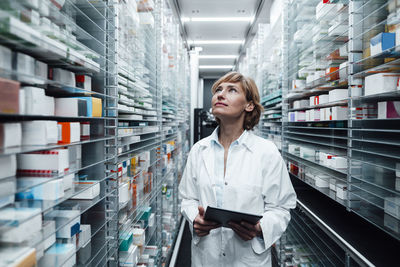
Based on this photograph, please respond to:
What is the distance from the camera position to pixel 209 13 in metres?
5.45

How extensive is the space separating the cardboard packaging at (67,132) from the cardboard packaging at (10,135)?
0.20 meters

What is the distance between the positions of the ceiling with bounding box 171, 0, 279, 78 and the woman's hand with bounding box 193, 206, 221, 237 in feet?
14.4

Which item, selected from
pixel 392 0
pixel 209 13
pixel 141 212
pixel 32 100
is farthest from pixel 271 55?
pixel 32 100

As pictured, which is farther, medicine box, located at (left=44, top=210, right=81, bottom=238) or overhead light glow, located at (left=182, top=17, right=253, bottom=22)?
overhead light glow, located at (left=182, top=17, right=253, bottom=22)

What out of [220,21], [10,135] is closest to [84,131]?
[10,135]

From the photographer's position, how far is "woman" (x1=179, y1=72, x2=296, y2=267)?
1.45m

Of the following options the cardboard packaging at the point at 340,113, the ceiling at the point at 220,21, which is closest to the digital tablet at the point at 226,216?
the cardboard packaging at the point at 340,113

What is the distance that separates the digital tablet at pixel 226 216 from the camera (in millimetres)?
1198

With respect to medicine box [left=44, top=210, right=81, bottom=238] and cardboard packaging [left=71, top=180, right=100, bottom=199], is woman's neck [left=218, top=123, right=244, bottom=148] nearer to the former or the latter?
cardboard packaging [left=71, top=180, right=100, bottom=199]

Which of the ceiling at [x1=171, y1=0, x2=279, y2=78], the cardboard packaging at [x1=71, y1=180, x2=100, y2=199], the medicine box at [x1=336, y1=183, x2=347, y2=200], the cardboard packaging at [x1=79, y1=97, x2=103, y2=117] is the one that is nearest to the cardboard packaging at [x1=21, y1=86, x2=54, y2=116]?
the cardboard packaging at [x1=79, y1=97, x2=103, y2=117]

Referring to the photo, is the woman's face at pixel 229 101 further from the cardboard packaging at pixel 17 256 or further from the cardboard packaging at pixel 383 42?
the cardboard packaging at pixel 17 256

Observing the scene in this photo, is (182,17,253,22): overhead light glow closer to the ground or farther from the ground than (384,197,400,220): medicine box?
farther from the ground

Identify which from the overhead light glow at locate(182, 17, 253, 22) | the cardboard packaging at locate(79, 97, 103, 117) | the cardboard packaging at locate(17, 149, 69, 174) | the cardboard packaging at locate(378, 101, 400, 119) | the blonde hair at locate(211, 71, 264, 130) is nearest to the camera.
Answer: the cardboard packaging at locate(17, 149, 69, 174)

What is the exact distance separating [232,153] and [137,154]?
2.53ft
